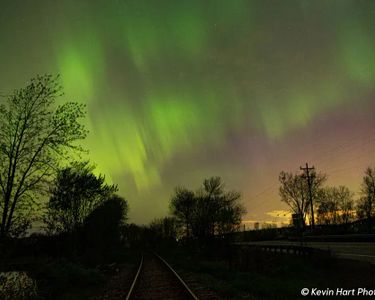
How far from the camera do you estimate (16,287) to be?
47.9 feet

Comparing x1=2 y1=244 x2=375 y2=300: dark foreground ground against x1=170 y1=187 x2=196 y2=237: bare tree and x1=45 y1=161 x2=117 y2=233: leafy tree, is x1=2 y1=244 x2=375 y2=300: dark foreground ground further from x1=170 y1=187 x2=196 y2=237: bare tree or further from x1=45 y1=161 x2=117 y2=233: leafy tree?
x1=170 y1=187 x2=196 y2=237: bare tree

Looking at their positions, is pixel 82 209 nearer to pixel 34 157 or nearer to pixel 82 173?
pixel 82 173

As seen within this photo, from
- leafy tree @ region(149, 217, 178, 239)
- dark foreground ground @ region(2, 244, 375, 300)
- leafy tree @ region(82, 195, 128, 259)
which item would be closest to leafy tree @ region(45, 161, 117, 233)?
leafy tree @ region(82, 195, 128, 259)

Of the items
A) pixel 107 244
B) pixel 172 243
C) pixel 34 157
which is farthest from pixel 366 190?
pixel 34 157

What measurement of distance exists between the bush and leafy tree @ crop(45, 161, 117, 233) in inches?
723

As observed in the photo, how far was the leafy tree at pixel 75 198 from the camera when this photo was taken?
1410 inches

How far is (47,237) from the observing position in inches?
1389

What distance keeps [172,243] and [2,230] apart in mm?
91608

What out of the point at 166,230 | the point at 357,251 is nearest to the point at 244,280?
the point at 357,251

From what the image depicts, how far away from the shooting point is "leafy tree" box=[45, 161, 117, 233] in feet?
117

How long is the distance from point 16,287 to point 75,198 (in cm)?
2734

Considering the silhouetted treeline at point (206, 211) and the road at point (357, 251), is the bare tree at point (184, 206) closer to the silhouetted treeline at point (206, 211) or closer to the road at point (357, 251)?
the silhouetted treeline at point (206, 211)

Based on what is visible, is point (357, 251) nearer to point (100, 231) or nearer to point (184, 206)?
point (100, 231)

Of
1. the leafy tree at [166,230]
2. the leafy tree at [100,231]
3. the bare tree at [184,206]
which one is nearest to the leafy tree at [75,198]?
the leafy tree at [100,231]
